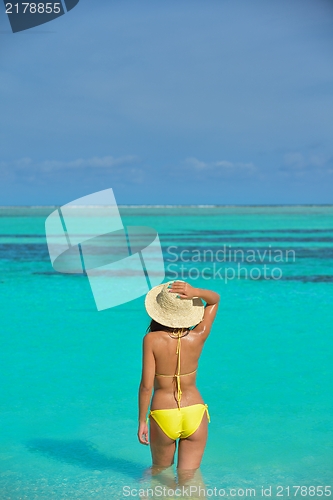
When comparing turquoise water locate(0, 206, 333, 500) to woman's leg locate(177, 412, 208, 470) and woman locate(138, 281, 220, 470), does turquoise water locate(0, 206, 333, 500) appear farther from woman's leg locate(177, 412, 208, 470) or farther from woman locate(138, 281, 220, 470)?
woman locate(138, 281, 220, 470)

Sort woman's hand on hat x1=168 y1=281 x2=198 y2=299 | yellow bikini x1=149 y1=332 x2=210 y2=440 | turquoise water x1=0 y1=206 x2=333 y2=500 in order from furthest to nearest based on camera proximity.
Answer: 1. turquoise water x1=0 y1=206 x2=333 y2=500
2. yellow bikini x1=149 y1=332 x2=210 y2=440
3. woman's hand on hat x1=168 y1=281 x2=198 y2=299

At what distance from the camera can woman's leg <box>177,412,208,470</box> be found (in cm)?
348

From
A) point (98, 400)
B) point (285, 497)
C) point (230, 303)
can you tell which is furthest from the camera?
point (230, 303)

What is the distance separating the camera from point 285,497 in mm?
3932

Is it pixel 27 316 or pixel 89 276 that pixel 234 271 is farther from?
pixel 27 316

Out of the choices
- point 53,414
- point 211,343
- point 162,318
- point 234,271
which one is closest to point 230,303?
point 211,343

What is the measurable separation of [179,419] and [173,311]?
0.63 meters

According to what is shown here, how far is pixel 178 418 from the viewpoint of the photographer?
11.1 ft

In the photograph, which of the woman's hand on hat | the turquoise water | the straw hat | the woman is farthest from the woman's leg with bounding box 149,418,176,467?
the woman's hand on hat

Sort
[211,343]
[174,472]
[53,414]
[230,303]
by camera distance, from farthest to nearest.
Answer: [230,303] → [211,343] → [53,414] → [174,472]

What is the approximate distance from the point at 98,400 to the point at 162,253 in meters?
15.1

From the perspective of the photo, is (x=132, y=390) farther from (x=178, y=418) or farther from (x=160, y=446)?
(x=178, y=418)

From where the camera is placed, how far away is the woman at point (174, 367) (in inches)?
129

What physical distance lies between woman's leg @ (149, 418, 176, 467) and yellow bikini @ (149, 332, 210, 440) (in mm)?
31
